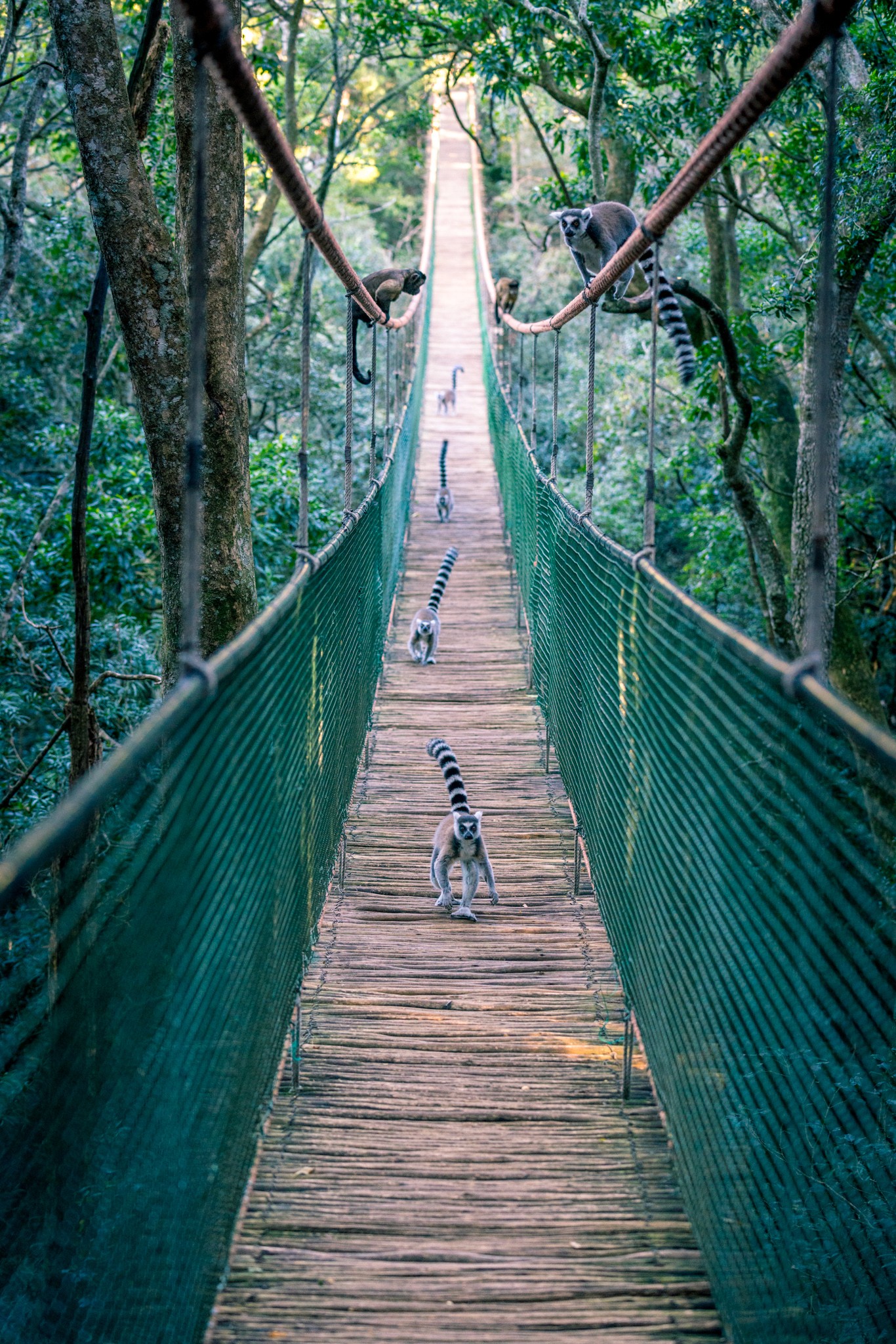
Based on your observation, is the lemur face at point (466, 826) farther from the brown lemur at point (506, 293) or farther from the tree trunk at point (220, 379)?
the brown lemur at point (506, 293)

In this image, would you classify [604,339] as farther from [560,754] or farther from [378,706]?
[560,754]

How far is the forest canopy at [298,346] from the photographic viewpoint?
12.6 feet

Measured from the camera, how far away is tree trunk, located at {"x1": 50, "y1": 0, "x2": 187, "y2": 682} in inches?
141

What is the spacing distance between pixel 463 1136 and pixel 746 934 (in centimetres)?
104

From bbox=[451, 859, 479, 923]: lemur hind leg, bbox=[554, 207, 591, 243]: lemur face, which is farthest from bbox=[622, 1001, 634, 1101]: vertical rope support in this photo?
bbox=[554, 207, 591, 243]: lemur face

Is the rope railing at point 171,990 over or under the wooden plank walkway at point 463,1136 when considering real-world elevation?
over

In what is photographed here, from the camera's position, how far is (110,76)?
3.61m

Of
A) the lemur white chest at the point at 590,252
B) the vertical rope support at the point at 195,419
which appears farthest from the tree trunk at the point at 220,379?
the lemur white chest at the point at 590,252

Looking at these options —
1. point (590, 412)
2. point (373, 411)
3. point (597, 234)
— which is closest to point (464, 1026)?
point (590, 412)

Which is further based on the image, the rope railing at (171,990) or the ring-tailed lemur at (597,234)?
the ring-tailed lemur at (597,234)

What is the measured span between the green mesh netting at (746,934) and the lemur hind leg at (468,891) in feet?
2.14

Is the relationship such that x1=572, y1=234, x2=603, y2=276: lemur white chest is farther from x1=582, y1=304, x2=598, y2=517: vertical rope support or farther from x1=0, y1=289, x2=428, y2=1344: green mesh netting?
x1=0, y1=289, x2=428, y2=1344: green mesh netting

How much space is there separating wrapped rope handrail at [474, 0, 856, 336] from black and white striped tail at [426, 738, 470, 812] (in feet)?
5.75

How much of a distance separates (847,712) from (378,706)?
4473 mm
